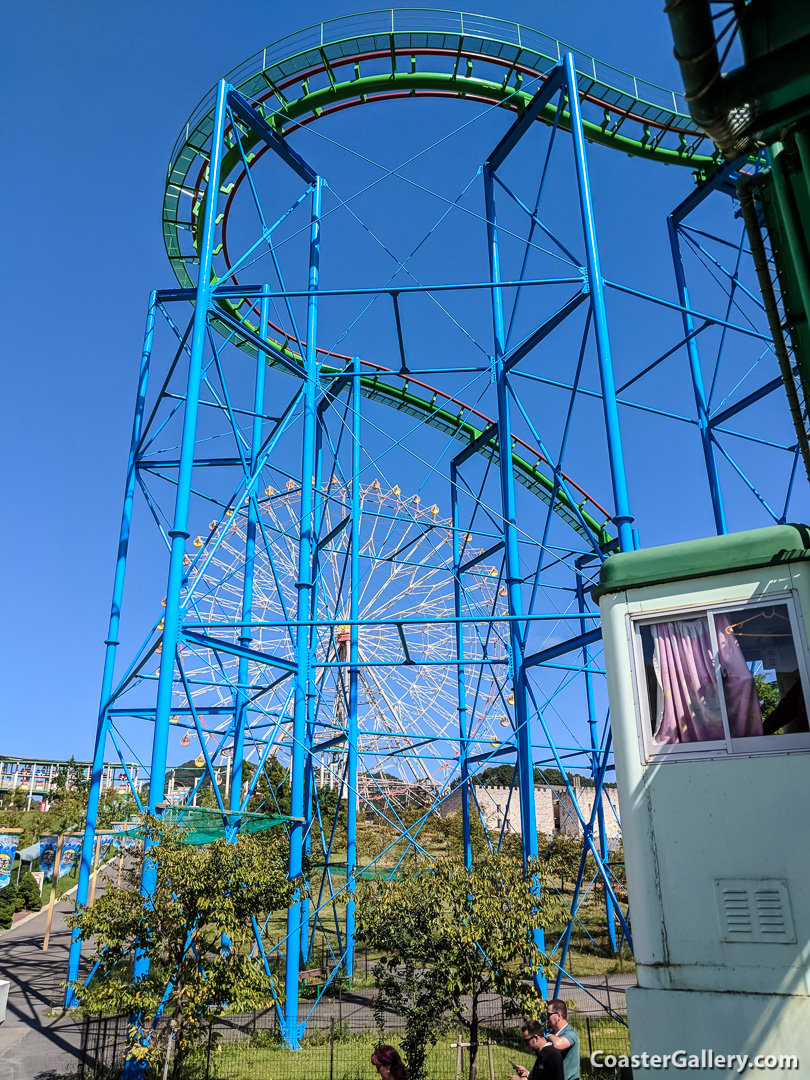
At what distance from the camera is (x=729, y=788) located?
5359mm

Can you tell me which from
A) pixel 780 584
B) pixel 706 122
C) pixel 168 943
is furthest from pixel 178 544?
pixel 706 122

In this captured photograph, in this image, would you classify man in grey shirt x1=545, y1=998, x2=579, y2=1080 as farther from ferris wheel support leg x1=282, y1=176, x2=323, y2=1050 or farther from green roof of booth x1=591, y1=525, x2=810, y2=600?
ferris wheel support leg x1=282, y1=176, x2=323, y2=1050

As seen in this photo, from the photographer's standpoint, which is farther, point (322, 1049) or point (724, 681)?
point (322, 1049)

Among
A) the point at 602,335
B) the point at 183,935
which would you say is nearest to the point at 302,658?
the point at 183,935

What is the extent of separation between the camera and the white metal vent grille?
16.4 feet

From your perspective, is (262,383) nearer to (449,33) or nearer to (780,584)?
(449,33)

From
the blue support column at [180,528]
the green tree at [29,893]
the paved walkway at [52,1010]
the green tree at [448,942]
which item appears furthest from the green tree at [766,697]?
the green tree at [29,893]

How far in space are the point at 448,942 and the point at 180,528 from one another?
647cm

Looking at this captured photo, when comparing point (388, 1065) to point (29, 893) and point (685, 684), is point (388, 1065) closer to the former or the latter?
point (685, 684)

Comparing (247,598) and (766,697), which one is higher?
(247,598)

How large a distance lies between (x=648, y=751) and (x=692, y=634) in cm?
91

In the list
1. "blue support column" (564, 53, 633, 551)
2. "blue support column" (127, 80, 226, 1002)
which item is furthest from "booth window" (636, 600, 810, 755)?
"blue support column" (127, 80, 226, 1002)

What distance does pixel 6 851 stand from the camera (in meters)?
28.6

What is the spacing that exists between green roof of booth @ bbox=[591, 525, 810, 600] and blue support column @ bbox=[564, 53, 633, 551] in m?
3.61
